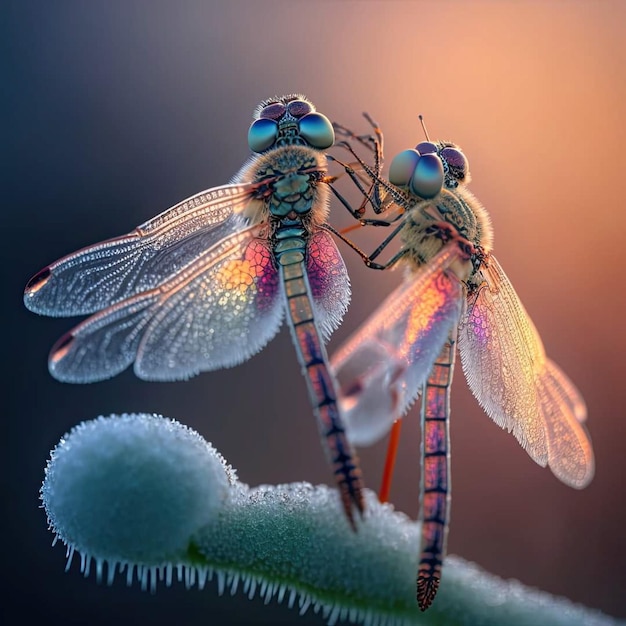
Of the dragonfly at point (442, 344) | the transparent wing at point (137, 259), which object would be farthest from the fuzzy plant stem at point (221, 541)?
the transparent wing at point (137, 259)

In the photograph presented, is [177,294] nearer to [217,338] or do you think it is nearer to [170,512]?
[217,338]

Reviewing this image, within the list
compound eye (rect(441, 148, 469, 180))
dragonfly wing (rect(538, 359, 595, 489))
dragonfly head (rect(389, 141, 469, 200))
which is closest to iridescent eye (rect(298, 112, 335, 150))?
dragonfly head (rect(389, 141, 469, 200))

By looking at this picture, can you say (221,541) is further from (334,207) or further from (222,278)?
(334,207)

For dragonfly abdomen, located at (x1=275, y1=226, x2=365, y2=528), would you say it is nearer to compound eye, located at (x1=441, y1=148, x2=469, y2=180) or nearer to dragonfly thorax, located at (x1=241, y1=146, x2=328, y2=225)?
dragonfly thorax, located at (x1=241, y1=146, x2=328, y2=225)

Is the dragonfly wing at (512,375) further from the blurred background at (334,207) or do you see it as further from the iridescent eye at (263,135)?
the blurred background at (334,207)

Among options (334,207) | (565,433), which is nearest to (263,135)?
(565,433)

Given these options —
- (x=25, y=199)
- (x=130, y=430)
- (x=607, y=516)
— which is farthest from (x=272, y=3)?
(x=130, y=430)
